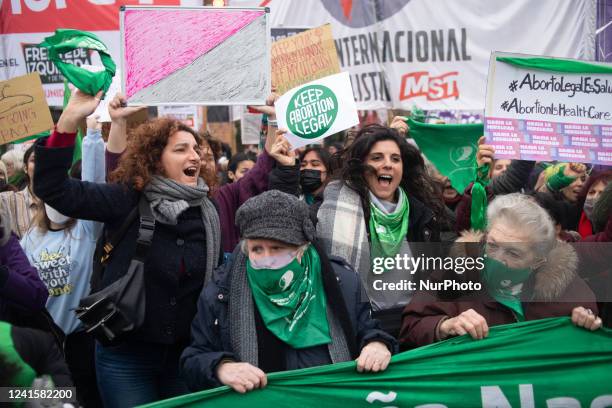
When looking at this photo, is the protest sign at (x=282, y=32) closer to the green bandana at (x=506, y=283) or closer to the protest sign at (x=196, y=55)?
the protest sign at (x=196, y=55)

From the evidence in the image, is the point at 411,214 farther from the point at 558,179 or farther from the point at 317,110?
the point at 558,179

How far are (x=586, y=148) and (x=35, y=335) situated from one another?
3.00m

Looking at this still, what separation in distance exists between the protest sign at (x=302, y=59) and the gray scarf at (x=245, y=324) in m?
2.86

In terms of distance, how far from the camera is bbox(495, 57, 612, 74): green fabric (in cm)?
420

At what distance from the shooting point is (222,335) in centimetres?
283

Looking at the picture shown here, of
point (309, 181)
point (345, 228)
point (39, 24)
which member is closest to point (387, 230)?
point (345, 228)

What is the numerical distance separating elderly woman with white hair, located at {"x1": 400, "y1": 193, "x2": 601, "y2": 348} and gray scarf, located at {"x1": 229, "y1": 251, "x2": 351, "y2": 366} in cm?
39

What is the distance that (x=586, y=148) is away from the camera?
414cm

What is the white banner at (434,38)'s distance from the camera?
22.9ft

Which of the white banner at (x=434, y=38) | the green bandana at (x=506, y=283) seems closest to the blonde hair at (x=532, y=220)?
the green bandana at (x=506, y=283)

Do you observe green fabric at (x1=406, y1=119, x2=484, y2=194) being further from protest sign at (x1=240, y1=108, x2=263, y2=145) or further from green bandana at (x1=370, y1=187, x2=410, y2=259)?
protest sign at (x1=240, y1=108, x2=263, y2=145)

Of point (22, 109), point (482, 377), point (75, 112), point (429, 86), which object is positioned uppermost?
point (429, 86)

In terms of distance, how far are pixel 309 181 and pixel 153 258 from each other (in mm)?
1713

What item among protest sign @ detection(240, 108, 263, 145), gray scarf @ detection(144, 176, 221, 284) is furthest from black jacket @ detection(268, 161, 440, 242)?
protest sign @ detection(240, 108, 263, 145)
